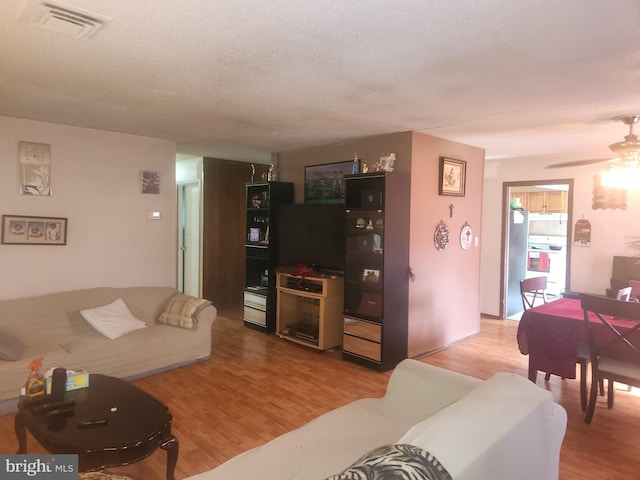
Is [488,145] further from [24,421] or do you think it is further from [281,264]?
[24,421]

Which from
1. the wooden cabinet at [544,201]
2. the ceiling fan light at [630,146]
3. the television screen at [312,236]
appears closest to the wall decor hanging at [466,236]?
the television screen at [312,236]

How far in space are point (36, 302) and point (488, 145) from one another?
506cm

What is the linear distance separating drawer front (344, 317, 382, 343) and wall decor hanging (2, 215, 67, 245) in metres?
2.98

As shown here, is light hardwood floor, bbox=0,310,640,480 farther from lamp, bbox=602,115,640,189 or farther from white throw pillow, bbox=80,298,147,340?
lamp, bbox=602,115,640,189

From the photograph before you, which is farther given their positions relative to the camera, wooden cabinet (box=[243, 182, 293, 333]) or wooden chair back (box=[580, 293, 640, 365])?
wooden cabinet (box=[243, 182, 293, 333])

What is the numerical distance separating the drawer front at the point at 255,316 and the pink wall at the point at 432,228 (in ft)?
5.14

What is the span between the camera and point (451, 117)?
3664 mm

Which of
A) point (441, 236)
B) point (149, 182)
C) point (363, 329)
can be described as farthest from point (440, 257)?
point (149, 182)

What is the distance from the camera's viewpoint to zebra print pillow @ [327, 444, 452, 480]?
1.02m

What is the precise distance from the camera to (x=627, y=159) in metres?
3.41

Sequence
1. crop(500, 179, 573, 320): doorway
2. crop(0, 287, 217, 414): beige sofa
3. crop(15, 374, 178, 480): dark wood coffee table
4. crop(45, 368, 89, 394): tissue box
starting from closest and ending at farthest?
crop(15, 374, 178, 480): dark wood coffee table
crop(45, 368, 89, 394): tissue box
crop(0, 287, 217, 414): beige sofa
crop(500, 179, 573, 320): doorway

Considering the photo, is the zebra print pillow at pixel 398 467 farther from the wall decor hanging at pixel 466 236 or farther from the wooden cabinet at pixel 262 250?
the wooden cabinet at pixel 262 250

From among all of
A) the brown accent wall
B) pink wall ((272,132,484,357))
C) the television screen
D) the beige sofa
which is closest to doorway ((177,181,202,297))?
the brown accent wall

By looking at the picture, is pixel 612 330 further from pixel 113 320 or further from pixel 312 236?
pixel 113 320
